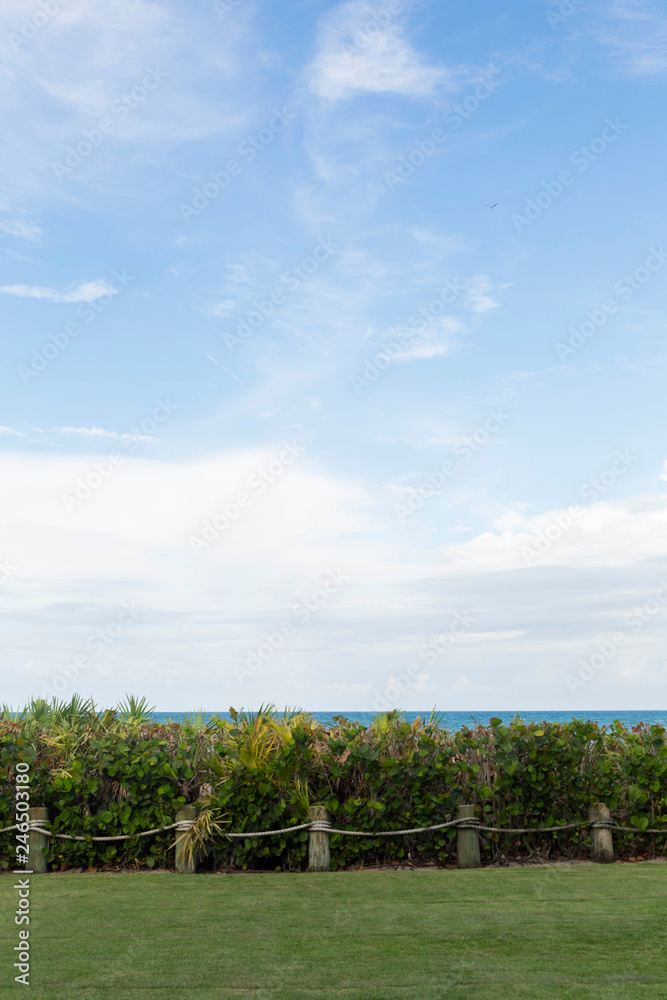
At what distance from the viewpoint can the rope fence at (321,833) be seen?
8.48 m

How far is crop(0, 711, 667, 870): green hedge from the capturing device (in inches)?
341

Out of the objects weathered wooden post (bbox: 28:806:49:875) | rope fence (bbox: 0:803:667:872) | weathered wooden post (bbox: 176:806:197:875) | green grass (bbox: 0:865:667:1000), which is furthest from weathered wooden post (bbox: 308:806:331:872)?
weathered wooden post (bbox: 28:806:49:875)

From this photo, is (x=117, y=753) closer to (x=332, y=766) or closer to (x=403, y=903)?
(x=332, y=766)

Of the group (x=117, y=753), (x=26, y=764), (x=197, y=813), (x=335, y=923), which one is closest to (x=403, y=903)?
(x=335, y=923)

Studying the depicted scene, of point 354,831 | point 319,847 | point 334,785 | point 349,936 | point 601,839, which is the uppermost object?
point 334,785

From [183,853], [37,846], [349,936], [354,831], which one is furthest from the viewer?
[37,846]

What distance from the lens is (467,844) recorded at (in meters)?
8.55

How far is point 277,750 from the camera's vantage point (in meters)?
8.84

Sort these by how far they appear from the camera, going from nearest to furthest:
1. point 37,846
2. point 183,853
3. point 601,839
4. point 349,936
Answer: point 349,936 → point 183,853 → point 37,846 → point 601,839

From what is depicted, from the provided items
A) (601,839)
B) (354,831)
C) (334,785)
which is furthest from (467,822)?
(601,839)

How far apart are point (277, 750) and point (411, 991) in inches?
161

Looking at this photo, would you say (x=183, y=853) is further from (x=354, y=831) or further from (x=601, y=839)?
(x=601, y=839)

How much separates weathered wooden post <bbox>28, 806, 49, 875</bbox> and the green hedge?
121 millimetres

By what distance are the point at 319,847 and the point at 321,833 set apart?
137 millimetres
